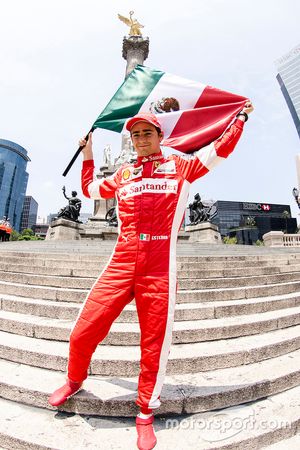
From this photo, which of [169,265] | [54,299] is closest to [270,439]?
[169,265]

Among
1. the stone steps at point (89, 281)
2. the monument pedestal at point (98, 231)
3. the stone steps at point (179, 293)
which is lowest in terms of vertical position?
→ the stone steps at point (179, 293)

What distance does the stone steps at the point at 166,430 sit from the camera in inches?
77.2

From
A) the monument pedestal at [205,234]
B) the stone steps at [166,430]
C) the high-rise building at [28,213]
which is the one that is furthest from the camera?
the high-rise building at [28,213]

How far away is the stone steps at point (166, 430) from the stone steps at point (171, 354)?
20.0 inches

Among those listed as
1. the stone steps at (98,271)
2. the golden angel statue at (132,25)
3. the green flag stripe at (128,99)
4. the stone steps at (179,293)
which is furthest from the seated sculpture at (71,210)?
the golden angel statue at (132,25)

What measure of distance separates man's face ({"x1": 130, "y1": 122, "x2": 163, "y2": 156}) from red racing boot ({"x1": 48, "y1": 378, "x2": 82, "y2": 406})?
2071 mm

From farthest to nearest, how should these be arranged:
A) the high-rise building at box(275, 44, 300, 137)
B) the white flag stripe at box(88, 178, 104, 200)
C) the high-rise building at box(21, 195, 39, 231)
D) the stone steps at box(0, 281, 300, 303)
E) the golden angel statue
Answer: the high-rise building at box(21, 195, 39, 231) → the high-rise building at box(275, 44, 300, 137) → the golden angel statue → the stone steps at box(0, 281, 300, 303) → the white flag stripe at box(88, 178, 104, 200)

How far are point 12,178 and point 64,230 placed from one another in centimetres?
11513

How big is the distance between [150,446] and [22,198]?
139043 millimetres

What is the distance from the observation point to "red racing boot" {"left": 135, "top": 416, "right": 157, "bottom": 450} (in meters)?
1.82

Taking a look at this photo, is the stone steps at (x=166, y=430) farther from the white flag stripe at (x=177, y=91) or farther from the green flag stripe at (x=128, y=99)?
the white flag stripe at (x=177, y=91)

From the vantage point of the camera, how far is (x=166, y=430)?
212 centimetres

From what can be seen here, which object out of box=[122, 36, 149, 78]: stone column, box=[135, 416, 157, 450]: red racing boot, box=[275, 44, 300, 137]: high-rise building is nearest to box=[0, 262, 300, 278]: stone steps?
box=[135, 416, 157, 450]: red racing boot

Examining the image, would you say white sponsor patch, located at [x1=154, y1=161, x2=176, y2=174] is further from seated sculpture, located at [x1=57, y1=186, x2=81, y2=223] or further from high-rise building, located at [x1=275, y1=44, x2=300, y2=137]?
high-rise building, located at [x1=275, y1=44, x2=300, y2=137]
